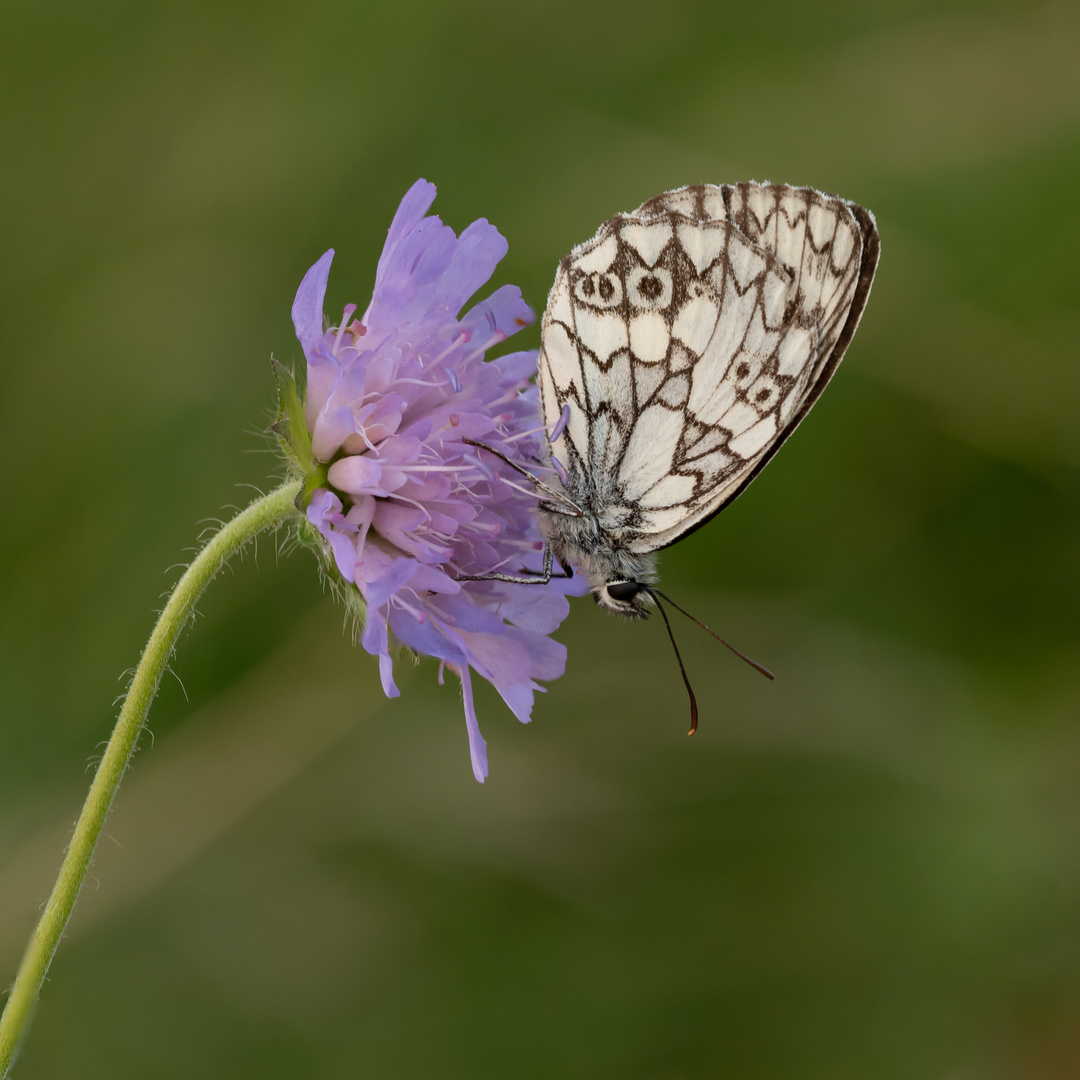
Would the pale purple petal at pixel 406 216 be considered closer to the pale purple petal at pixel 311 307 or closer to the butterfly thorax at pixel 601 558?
the pale purple petal at pixel 311 307

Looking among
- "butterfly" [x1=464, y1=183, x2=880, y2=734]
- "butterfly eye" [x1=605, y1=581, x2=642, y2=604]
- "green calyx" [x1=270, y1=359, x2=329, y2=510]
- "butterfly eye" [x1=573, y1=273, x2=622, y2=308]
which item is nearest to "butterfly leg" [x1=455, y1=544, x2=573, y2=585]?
"butterfly" [x1=464, y1=183, x2=880, y2=734]

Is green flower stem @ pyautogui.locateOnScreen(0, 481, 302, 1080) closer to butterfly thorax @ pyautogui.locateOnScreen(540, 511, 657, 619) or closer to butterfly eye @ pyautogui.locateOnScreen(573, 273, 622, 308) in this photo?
butterfly thorax @ pyautogui.locateOnScreen(540, 511, 657, 619)

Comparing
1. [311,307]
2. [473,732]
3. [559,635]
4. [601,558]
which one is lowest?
[559,635]

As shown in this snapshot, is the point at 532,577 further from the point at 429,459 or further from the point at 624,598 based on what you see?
the point at 429,459

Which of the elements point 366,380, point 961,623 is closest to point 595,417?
point 366,380

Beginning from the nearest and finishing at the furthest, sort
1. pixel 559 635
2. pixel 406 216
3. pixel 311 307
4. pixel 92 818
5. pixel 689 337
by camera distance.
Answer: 1. pixel 92 818
2. pixel 311 307
3. pixel 406 216
4. pixel 689 337
5. pixel 559 635

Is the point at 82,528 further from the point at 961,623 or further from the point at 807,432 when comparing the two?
the point at 961,623

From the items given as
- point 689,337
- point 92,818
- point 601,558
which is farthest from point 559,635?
Result: point 92,818
